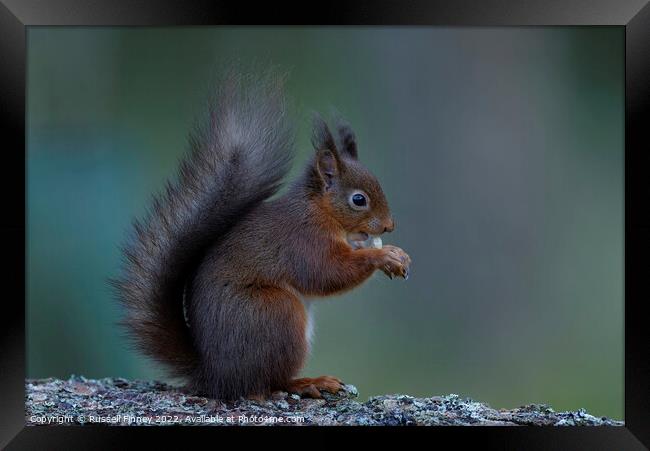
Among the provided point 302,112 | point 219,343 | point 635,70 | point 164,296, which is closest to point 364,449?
point 219,343

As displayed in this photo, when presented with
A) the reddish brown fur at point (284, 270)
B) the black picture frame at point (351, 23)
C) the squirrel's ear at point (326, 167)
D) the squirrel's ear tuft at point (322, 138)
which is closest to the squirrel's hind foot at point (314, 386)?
the reddish brown fur at point (284, 270)

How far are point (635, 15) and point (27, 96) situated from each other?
1.63 meters

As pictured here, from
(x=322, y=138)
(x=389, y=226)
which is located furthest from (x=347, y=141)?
(x=389, y=226)

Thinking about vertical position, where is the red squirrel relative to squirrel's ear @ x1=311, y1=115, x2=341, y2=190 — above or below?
below

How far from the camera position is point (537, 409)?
246 cm

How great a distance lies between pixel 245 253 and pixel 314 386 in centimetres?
45

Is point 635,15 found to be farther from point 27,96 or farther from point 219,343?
point 27,96

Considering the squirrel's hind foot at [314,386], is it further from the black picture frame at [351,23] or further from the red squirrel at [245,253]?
the black picture frame at [351,23]

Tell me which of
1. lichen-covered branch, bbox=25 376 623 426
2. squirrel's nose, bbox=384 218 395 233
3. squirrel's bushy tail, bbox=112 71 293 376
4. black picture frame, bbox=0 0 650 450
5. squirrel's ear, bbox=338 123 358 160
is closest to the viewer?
black picture frame, bbox=0 0 650 450

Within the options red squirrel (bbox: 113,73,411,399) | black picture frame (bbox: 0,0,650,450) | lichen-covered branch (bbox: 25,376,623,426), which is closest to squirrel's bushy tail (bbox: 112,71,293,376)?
red squirrel (bbox: 113,73,411,399)

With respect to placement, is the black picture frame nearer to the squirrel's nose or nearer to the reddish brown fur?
the reddish brown fur

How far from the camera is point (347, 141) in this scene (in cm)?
265

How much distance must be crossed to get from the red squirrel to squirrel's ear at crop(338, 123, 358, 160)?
0.12 metres

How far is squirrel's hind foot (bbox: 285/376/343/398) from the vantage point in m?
2.46
